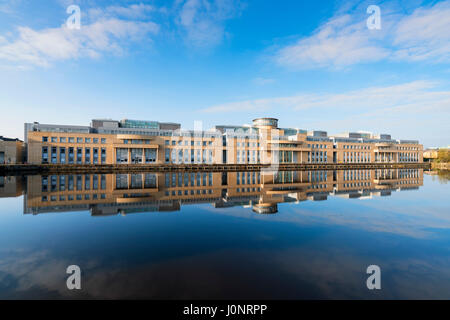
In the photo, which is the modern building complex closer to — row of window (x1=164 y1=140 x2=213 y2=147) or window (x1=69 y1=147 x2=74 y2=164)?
row of window (x1=164 y1=140 x2=213 y2=147)

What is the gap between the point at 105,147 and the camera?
246 feet

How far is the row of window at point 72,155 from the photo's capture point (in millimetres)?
69688

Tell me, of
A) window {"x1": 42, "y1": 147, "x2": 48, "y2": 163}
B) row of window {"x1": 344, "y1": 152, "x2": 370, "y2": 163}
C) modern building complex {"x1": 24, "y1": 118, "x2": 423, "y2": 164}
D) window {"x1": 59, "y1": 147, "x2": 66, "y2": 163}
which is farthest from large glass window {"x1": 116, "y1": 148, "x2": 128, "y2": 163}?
row of window {"x1": 344, "y1": 152, "x2": 370, "y2": 163}

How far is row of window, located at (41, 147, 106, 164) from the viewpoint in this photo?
69688 mm

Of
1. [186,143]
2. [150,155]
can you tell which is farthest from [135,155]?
[186,143]

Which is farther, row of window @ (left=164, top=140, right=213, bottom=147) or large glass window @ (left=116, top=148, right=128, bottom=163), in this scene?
row of window @ (left=164, top=140, right=213, bottom=147)

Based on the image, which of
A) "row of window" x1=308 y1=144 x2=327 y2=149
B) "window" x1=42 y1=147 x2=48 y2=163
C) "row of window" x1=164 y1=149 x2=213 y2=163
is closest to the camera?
"window" x1=42 y1=147 x2=48 y2=163

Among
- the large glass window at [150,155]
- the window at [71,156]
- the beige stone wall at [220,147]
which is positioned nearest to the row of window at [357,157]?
the beige stone wall at [220,147]

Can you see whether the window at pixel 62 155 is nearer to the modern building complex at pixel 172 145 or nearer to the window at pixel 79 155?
the modern building complex at pixel 172 145

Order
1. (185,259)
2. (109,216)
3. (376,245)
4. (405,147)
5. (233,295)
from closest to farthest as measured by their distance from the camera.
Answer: (233,295)
(185,259)
(376,245)
(109,216)
(405,147)

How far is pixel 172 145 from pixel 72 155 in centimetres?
3141

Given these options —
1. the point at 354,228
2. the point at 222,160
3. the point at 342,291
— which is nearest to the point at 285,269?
the point at 342,291
